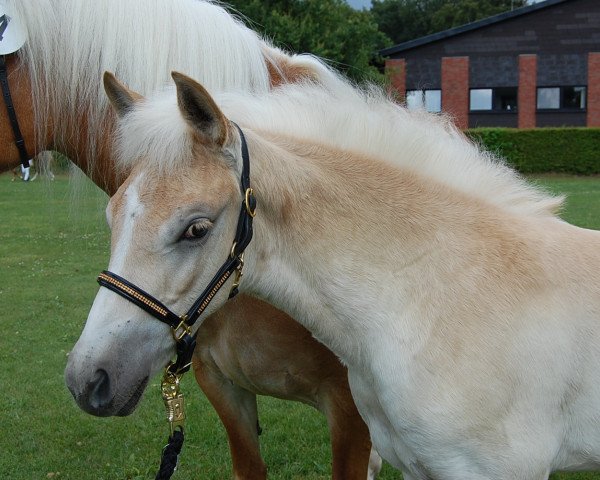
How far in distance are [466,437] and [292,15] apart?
1053 inches

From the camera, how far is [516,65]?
32750mm

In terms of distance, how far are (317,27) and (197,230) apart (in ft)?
86.4

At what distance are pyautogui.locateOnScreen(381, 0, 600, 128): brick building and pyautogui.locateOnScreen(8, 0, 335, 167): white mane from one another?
3035 cm

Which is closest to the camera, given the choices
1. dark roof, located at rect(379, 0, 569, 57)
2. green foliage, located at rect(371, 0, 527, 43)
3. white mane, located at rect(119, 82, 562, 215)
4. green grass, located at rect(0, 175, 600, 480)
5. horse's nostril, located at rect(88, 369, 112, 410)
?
horse's nostril, located at rect(88, 369, 112, 410)

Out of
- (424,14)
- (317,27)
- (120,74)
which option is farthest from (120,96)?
(424,14)

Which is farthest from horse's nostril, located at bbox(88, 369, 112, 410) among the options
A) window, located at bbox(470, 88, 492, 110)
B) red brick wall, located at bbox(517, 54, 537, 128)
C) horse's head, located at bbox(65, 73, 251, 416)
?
window, located at bbox(470, 88, 492, 110)

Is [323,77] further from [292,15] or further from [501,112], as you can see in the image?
[501,112]

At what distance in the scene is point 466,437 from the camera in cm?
229


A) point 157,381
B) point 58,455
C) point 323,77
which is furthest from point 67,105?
point 157,381

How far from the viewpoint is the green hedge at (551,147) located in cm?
2681

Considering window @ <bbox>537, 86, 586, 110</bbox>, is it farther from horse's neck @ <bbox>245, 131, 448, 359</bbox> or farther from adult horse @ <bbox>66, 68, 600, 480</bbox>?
horse's neck @ <bbox>245, 131, 448, 359</bbox>

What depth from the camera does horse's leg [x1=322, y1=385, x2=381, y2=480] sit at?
2.99 m

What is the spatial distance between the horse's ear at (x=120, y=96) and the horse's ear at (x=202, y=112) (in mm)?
378

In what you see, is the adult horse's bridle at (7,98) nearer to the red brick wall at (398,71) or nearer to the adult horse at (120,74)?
the adult horse at (120,74)
